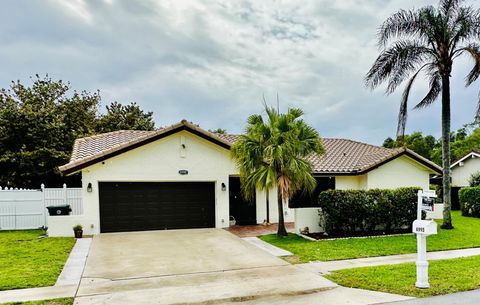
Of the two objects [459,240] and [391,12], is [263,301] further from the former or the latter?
[391,12]

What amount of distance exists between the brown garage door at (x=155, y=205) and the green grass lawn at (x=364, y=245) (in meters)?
3.99

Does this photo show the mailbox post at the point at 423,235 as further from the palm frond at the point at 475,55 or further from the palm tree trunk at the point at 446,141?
the palm frond at the point at 475,55

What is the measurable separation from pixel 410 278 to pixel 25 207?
1665 cm

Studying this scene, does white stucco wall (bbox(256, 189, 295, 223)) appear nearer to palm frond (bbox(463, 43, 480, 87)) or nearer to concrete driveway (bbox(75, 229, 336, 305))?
concrete driveway (bbox(75, 229, 336, 305))

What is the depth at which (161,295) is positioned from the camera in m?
7.24

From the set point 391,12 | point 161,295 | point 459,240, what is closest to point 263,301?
point 161,295

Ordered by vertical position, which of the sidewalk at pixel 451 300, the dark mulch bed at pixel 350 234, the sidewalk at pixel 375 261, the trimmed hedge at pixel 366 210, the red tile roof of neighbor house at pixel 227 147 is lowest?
the dark mulch bed at pixel 350 234

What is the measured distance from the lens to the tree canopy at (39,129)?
2194cm

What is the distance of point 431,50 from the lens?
1484 centimetres

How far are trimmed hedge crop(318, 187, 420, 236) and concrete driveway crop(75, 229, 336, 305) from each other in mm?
3819

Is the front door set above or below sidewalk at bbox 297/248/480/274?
above

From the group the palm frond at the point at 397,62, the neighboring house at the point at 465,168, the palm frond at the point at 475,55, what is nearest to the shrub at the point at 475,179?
the neighboring house at the point at 465,168

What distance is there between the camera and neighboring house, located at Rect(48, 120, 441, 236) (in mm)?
15055

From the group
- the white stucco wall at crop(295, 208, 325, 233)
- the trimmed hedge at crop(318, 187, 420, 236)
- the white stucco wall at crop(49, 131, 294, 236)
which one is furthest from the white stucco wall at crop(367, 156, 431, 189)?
the white stucco wall at crop(49, 131, 294, 236)
